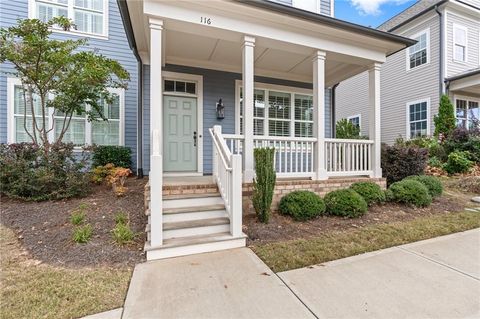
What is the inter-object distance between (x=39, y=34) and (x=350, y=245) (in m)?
6.76

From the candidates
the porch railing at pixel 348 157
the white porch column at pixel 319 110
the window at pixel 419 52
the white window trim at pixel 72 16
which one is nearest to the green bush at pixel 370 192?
the porch railing at pixel 348 157

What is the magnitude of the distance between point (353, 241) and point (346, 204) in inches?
43.0

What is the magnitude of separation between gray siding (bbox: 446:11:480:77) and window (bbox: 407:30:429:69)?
708 mm

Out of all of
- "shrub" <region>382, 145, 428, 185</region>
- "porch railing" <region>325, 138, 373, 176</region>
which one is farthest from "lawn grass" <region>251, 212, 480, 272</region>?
"shrub" <region>382, 145, 428, 185</region>

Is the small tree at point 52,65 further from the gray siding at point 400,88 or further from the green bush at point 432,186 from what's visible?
the gray siding at point 400,88

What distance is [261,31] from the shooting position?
461 centimetres

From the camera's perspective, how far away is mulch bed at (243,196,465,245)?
3.77 meters

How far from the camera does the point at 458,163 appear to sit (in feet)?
27.7

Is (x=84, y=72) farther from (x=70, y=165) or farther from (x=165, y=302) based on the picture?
(x=165, y=302)

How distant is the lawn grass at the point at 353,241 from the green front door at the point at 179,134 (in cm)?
347

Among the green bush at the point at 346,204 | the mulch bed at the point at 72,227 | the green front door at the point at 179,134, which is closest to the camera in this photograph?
the mulch bed at the point at 72,227

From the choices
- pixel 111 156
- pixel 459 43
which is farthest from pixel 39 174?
pixel 459 43

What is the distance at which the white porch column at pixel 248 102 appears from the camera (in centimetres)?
457

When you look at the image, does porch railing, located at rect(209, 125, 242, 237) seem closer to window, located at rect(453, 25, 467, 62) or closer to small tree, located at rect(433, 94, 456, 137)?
small tree, located at rect(433, 94, 456, 137)
